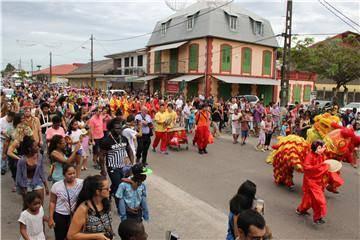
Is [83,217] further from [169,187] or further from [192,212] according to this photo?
[169,187]

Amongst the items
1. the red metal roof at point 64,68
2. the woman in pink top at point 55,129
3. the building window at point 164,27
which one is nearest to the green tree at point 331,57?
the building window at point 164,27

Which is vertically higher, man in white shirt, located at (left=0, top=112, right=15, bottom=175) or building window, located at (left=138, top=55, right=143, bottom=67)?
building window, located at (left=138, top=55, right=143, bottom=67)

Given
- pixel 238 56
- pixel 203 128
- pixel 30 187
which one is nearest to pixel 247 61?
pixel 238 56

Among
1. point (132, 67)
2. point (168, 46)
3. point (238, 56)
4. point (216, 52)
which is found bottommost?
point (132, 67)

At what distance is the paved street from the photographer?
5645 millimetres

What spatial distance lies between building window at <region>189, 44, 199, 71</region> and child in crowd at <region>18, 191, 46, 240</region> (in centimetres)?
2722

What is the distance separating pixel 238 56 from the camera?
31.5m

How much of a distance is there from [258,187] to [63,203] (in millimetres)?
5075

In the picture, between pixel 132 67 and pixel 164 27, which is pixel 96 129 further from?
pixel 132 67

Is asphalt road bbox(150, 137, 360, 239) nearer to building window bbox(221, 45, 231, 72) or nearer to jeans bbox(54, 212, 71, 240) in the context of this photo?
jeans bbox(54, 212, 71, 240)

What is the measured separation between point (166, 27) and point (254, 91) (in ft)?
34.3

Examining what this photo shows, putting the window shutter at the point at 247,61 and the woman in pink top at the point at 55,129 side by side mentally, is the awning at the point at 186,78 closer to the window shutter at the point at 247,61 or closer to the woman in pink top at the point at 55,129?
the window shutter at the point at 247,61

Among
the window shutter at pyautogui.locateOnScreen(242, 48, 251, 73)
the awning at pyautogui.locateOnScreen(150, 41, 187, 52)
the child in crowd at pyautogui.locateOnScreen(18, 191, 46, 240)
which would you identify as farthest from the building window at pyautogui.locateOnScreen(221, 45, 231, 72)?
the child in crowd at pyautogui.locateOnScreen(18, 191, 46, 240)

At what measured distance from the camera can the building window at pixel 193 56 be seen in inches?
1192
